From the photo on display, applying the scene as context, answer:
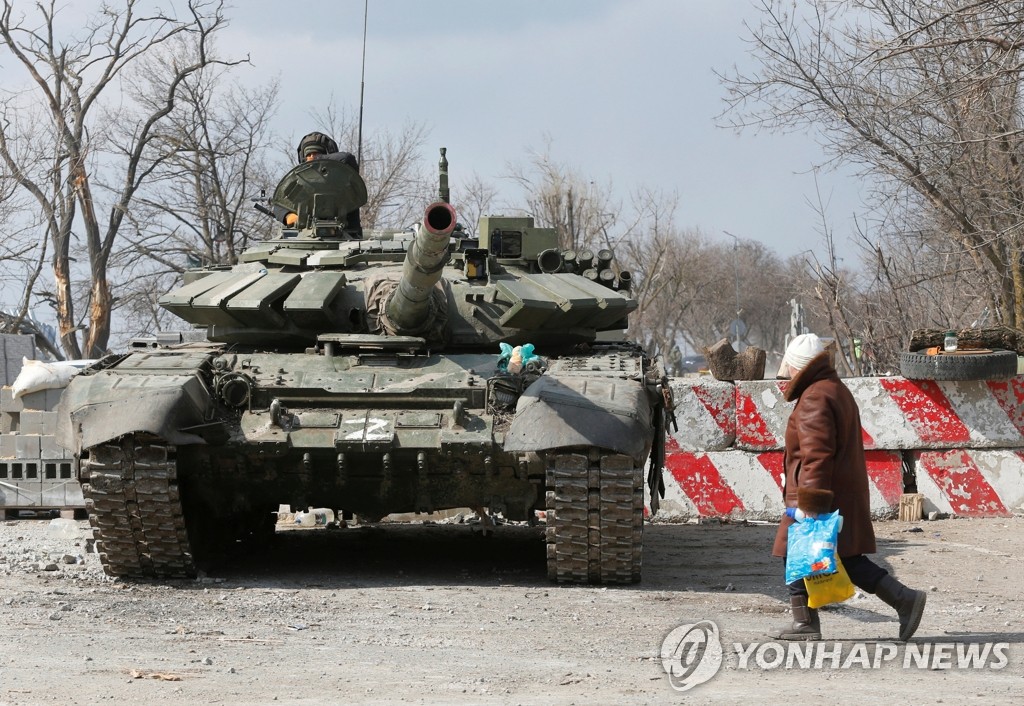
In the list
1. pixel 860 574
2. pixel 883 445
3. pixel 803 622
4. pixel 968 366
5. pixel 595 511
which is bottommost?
pixel 803 622

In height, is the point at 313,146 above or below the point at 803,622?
above

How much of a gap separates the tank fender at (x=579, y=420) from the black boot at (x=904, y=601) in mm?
2153

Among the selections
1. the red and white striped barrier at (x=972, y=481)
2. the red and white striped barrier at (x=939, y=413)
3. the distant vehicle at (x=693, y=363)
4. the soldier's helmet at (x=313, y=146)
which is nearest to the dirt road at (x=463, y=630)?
the red and white striped barrier at (x=972, y=481)

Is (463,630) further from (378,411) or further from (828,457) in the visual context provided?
(378,411)

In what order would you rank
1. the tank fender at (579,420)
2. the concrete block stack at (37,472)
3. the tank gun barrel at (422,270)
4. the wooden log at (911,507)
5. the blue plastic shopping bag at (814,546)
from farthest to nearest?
the concrete block stack at (37,472)
the wooden log at (911,507)
the tank fender at (579,420)
the tank gun barrel at (422,270)
the blue plastic shopping bag at (814,546)

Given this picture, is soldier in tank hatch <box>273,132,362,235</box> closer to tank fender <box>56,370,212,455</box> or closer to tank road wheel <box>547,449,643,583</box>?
tank fender <box>56,370,212,455</box>

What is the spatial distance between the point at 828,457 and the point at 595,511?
2.32 metres

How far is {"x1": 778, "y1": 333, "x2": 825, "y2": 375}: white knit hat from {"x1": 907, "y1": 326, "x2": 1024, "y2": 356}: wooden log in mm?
6583

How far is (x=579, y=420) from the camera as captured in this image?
9.14 metres

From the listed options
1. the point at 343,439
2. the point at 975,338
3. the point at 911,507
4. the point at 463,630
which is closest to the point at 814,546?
the point at 463,630

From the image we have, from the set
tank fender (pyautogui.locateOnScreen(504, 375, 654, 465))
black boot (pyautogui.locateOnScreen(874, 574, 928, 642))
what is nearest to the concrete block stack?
tank fender (pyautogui.locateOnScreen(504, 375, 654, 465))

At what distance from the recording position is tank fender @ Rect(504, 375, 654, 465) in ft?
29.8

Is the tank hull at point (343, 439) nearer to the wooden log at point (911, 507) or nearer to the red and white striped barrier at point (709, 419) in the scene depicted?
the red and white striped barrier at point (709, 419)

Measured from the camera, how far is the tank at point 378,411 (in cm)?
927
